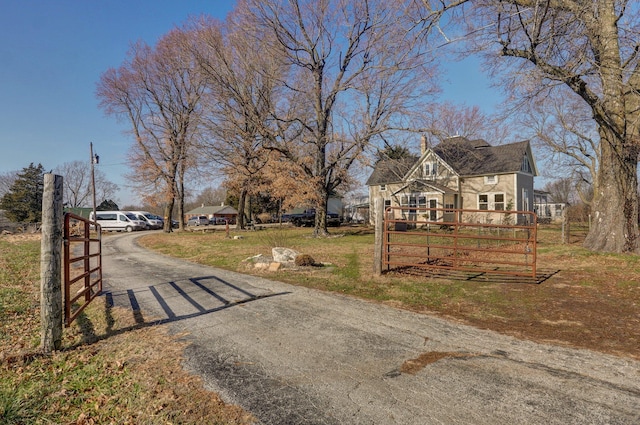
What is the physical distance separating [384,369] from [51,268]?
3991mm

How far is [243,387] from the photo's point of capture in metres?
3.21

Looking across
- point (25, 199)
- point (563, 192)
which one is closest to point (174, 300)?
point (25, 199)

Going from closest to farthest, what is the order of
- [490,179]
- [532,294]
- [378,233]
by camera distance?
[532,294]
[378,233]
[490,179]

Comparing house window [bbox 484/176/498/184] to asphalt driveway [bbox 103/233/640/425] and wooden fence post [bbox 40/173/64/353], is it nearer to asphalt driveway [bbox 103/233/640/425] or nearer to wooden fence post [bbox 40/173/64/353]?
asphalt driveway [bbox 103/233/640/425]

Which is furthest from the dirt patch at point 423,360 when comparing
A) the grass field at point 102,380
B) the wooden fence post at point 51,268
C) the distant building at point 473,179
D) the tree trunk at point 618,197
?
the distant building at point 473,179

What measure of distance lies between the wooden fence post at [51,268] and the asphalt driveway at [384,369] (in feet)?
4.42

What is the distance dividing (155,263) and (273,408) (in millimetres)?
10326

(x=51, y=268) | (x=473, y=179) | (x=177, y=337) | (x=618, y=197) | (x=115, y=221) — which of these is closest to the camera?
(x=51, y=268)

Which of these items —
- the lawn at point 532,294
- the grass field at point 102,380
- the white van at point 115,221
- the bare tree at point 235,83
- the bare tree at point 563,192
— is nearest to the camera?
the grass field at point 102,380

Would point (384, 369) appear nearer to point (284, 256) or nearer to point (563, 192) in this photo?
point (284, 256)

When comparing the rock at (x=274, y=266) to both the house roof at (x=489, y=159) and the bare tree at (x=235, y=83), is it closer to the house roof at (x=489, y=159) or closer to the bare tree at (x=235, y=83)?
the bare tree at (x=235, y=83)

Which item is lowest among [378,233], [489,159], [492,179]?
[378,233]

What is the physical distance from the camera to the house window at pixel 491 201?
28.1 m

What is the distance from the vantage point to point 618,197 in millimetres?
11016
